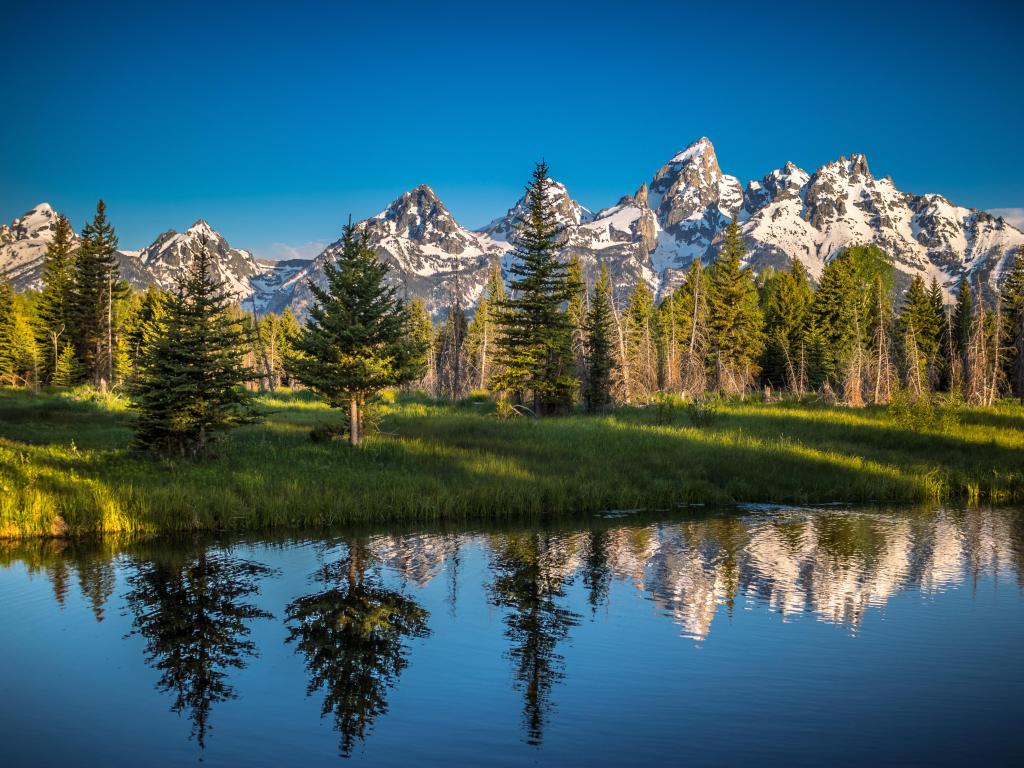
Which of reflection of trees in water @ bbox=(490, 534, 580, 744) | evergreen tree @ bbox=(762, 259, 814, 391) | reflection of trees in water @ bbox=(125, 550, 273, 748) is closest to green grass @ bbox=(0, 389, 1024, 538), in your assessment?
reflection of trees in water @ bbox=(125, 550, 273, 748)

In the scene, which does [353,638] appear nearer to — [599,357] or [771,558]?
[771,558]

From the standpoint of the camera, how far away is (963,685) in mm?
8727

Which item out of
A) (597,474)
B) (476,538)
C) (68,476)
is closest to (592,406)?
(597,474)

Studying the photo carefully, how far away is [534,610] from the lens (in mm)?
11734

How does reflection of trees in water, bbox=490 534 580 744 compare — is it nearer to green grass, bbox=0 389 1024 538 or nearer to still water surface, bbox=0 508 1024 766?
still water surface, bbox=0 508 1024 766

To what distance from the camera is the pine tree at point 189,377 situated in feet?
67.9

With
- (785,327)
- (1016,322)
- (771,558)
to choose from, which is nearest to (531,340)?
(771,558)

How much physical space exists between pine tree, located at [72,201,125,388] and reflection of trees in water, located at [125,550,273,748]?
53741mm

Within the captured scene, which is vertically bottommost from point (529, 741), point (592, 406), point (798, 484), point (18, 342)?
point (529, 741)

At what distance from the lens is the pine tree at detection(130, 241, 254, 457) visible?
20.7 meters

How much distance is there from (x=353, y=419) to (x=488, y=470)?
582 cm

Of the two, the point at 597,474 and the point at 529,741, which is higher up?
the point at 597,474

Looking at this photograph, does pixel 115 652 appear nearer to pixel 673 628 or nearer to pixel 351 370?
pixel 673 628

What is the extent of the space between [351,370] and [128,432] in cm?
1168
